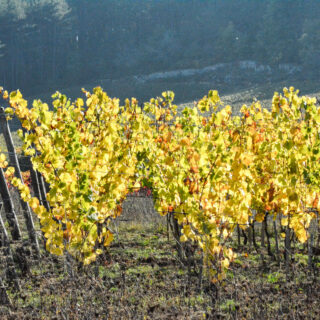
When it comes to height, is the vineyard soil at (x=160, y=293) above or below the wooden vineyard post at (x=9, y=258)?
below

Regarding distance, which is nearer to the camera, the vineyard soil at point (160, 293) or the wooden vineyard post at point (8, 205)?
the vineyard soil at point (160, 293)

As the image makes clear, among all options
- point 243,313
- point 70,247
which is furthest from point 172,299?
point 70,247

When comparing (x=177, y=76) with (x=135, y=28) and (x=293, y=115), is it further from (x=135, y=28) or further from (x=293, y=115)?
(x=293, y=115)

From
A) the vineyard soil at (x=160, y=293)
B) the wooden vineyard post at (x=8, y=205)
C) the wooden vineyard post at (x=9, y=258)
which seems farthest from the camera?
the wooden vineyard post at (x=8, y=205)

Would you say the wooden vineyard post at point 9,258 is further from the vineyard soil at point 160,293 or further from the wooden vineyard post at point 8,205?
the wooden vineyard post at point 8,205

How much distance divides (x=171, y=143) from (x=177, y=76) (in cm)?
5654

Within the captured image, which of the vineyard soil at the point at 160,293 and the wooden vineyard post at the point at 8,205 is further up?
the wooden vineyard post at the point at 8,205

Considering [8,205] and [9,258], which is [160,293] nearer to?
[9,258]

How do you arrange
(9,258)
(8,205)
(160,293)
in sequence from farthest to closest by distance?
(8,205), (9,258), (160,293)

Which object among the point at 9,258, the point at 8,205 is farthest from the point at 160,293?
the point at 8,205

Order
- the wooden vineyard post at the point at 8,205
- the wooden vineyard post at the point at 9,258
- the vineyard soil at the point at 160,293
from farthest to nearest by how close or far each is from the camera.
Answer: the wooden vineyard post at the point at 8,205 < the wooden vineyard post at the point at 9,258 < the vineyard soil at the point at 160,293

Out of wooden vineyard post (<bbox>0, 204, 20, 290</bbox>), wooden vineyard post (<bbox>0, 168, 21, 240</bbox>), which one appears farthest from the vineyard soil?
wooden vineyard post (<bbox>0, 168, 21, 240</bbox>)

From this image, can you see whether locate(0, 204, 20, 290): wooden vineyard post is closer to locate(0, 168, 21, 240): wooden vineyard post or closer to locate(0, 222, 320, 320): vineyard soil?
locate(0, 222, 320, 320): vineyard soil

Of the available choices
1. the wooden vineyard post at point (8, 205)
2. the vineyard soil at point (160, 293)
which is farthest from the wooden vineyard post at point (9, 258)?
the wooden vineyard post at point (8, 205)
